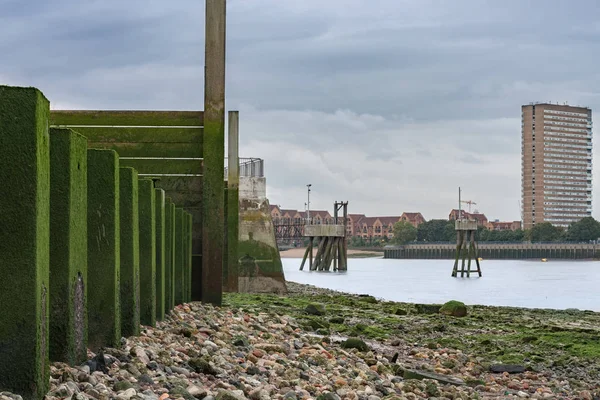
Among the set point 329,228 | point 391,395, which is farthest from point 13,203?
point 329,228

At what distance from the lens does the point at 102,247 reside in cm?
614

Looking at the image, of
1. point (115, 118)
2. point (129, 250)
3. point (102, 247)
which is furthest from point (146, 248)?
point (115, 118)

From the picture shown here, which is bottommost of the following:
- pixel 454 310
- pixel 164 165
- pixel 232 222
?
pixel 454 310

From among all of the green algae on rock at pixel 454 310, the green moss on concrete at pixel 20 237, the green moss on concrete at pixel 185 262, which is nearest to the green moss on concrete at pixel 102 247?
the green moss on concrete at pixel 20 237

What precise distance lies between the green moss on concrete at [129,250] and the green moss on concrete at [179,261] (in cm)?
403

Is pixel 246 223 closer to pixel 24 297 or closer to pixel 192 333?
pixel 192 333

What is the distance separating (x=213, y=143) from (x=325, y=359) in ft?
14.1

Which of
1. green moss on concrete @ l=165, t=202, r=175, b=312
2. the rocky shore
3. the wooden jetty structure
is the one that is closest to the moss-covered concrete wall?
the rocky shore

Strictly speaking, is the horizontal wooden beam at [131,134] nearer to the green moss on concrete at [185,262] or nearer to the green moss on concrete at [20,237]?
the green moss on concrete at [185,262]

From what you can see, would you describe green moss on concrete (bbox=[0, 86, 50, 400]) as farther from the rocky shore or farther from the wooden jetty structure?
the wooden jetty structure

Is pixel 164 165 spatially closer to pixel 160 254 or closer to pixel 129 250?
pixel 160 254

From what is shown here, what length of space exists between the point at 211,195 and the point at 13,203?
775 cm

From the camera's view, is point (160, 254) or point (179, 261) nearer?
point (160, 254)

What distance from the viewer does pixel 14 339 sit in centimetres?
452
